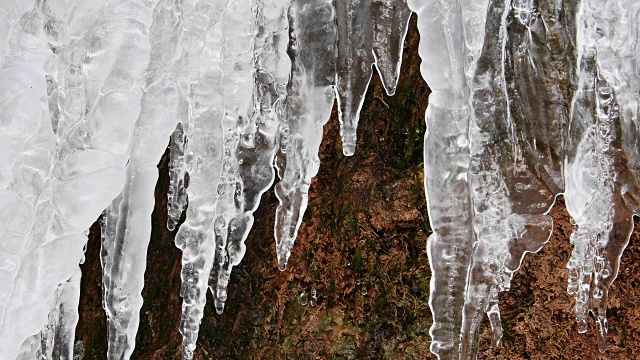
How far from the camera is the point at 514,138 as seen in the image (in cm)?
153

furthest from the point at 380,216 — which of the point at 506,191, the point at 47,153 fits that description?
the point at 47,153

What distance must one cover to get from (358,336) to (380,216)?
1.31 ft

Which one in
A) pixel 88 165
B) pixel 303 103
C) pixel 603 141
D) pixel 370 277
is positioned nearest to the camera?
pixel 88 165

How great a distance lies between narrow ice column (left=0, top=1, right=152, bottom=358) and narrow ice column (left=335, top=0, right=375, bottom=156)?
43 cm

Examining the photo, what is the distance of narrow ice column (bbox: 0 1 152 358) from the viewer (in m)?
1.38

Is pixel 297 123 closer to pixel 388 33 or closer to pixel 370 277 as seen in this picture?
pixel 388 33

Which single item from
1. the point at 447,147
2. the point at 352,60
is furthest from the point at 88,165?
the point at 447,147

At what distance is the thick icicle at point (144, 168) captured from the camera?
5.18 feet

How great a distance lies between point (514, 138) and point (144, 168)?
2.77 ft

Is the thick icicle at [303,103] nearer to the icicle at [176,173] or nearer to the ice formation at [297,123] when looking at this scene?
the ice formation at [297,123]

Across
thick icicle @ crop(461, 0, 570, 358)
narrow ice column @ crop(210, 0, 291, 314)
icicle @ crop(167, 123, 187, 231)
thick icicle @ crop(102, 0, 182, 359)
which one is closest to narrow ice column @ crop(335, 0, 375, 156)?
narrow ice column @ crop(210, 0, 291, 314)

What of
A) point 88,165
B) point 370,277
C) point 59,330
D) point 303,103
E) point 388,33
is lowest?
point 59,330

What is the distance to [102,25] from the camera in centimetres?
142

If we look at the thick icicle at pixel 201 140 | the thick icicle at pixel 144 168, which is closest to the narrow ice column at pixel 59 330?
the thick icicle at pixel 144 168
